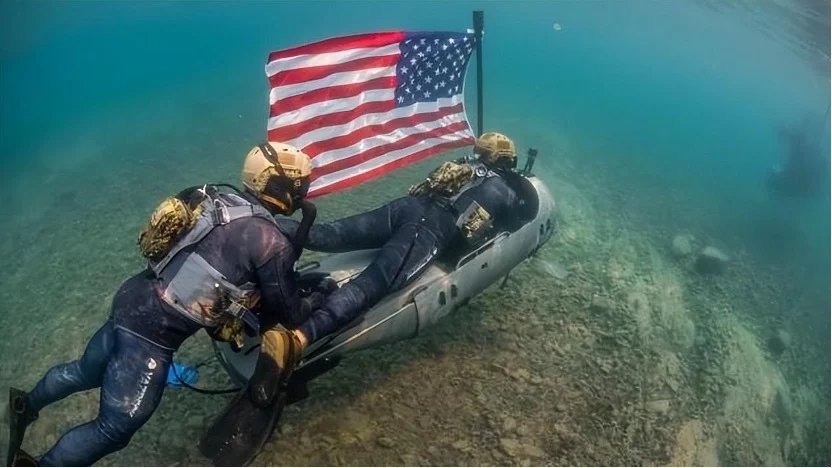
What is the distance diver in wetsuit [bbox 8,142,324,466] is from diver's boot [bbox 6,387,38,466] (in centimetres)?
33

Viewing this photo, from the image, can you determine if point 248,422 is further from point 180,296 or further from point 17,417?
point 17,417

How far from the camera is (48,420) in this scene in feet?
19.0

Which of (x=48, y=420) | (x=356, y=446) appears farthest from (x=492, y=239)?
(x=48, y=420)

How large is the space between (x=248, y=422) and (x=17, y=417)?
223cm

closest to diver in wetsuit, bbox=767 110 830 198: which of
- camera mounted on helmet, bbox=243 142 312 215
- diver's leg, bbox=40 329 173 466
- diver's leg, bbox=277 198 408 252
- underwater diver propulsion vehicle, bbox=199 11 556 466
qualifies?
underwater diver propulsion vehicle, bbox=199 11 556 466

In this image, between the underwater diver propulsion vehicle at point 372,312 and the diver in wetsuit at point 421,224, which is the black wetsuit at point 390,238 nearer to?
the diver in wetsuit at point 421,224

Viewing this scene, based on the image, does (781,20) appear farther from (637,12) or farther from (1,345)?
(637,12)

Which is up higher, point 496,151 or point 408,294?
point 496,151

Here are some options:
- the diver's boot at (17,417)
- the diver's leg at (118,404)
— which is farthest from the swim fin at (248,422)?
the diver's boot at (17,417)

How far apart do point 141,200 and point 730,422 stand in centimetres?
1253

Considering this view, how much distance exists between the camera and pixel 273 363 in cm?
414

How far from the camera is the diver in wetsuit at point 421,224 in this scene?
5051 millimetres

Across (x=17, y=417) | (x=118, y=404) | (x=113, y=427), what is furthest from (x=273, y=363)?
(x=17, y=417)

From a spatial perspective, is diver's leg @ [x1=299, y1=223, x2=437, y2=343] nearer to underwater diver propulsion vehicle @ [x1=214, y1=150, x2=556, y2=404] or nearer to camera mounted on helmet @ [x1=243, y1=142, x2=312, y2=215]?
underwater diver propulsion vehicle @ [x1=214, y1=150, x2=556, y2=404]
